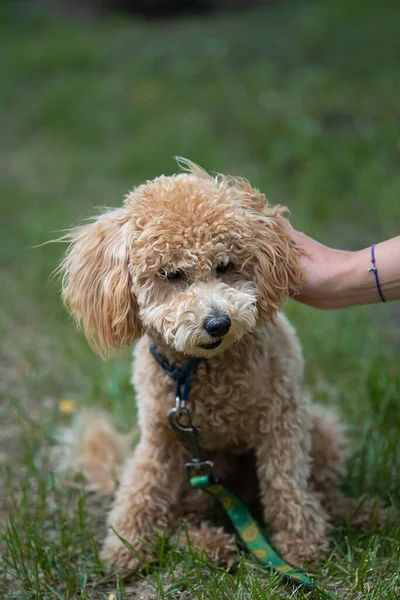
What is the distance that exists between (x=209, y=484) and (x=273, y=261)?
0.91 metres

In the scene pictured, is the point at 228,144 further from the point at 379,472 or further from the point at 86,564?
the point at 86,564

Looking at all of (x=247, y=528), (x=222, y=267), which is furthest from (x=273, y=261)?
(x=247, y=528)

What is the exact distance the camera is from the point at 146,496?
9.02 ft

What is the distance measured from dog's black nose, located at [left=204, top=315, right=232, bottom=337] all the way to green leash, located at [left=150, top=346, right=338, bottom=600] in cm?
31

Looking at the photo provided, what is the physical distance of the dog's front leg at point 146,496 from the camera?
270 centimetres

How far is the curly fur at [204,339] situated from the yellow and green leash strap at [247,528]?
0.24 ft

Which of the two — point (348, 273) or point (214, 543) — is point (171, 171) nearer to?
point (348, 273)

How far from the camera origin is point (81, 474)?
3.18m

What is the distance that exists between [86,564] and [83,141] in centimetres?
569

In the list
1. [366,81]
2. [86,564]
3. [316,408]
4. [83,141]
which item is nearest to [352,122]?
[366,81]

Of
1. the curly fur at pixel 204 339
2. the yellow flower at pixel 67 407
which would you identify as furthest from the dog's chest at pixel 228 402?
the yellow flower at pixel 67 407

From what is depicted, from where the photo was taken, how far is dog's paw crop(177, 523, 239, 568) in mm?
2631

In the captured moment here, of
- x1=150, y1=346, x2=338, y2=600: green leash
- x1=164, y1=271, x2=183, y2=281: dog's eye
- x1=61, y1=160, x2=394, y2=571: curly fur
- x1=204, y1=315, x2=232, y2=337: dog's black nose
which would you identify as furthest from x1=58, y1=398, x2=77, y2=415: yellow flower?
x1=204, y1=315, x2=232, y2=337: dog's black nose

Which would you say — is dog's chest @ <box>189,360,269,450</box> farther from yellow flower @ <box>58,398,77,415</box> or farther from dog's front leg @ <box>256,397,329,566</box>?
yellow flower @ <box>58,398,77,415</box>
